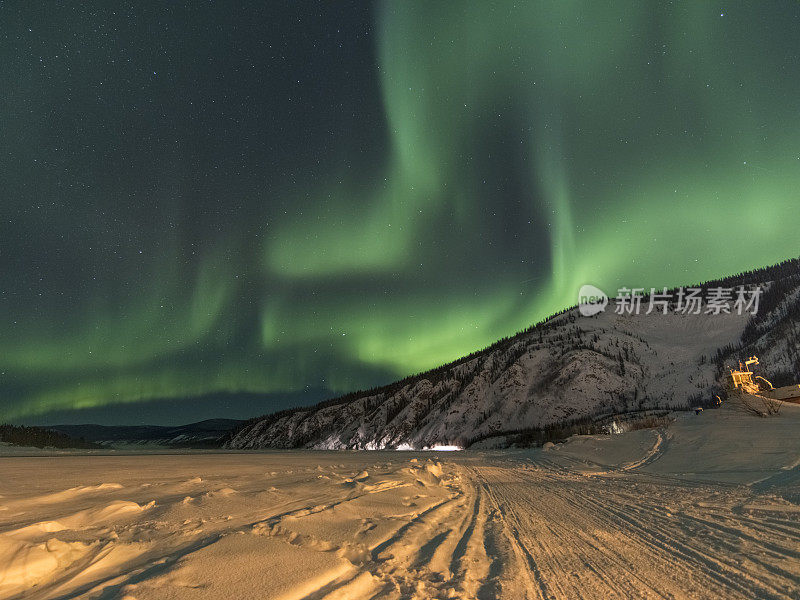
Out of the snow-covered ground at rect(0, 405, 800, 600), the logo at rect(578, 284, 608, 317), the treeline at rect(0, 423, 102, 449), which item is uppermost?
the logo at rect(578, 284, 608, 317)

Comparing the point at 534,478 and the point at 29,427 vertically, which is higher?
the point at 29,427

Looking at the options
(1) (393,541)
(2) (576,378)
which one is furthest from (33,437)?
(2) (576,378)

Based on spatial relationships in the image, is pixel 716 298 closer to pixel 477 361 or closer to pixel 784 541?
pixel 477 361

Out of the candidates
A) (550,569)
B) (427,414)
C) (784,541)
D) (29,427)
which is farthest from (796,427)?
(427,414)

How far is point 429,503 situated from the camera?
729 centimetres

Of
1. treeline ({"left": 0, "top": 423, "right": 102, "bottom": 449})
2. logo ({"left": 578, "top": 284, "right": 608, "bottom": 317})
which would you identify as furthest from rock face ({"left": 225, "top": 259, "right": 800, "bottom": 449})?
treeline ({"left": 0, "top": 423, "right": 102, "bottom": 449})

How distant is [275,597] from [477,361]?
84.5m

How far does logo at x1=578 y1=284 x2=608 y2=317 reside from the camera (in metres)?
87.5

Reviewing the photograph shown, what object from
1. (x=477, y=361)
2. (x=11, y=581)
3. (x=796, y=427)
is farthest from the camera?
(x=477, y=361)

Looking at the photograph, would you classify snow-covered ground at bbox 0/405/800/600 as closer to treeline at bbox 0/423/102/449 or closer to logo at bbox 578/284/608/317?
treeline at bbox 0/423/102/449

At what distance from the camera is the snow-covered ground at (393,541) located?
3.22m

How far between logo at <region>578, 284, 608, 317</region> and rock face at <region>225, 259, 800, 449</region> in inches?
81.7

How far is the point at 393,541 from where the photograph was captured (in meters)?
4.63

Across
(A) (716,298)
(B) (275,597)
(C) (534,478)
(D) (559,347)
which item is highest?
(A) (716,298)
